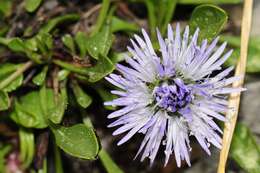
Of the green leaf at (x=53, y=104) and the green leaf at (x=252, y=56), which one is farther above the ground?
the green leaf at (x=252, y=56)

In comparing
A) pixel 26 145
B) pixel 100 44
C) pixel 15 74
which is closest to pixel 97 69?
pixel 100 44

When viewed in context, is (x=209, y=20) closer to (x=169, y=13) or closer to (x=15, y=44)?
(x=169, y=13)

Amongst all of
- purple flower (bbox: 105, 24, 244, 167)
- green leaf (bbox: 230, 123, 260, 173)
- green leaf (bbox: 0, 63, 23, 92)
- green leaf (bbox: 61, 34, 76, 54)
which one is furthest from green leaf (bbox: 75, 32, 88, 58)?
green leaf (bbox: 230, 123, 260, 173)

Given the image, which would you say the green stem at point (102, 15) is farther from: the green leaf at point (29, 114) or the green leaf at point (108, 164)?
→ the green leaf at point (108, 164)

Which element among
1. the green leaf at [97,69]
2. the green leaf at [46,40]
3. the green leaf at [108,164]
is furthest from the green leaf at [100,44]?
the green leaf at [108,164]

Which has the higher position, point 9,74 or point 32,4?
point 32,4

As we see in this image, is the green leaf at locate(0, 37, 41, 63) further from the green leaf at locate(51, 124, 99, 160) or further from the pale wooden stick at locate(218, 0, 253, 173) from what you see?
the pale wooden stick at locate(218, 0, 253, 173)
